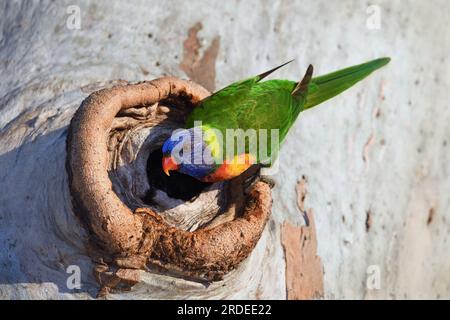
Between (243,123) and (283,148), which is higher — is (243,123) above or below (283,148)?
above

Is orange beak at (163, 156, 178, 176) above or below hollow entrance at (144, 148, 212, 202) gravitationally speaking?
above

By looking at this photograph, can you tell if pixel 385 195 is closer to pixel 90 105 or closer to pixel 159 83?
pixel 159 83

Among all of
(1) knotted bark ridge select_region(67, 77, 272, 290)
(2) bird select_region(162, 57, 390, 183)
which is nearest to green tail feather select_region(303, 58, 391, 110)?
(2) bird select_region(162, 57, 390, 183)

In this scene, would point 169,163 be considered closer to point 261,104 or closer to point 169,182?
point 169,182

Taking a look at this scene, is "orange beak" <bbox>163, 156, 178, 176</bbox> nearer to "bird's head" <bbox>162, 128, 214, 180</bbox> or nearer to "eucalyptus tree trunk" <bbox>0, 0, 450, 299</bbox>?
"bird's head" <bbox>162, 128, 214, 180</bbox>

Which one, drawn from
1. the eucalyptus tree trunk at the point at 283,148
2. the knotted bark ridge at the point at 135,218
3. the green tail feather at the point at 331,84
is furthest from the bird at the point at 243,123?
the knotted bark ridge at the point at 135,218

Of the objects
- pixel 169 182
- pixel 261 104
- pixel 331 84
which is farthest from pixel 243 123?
pixel 331 84
